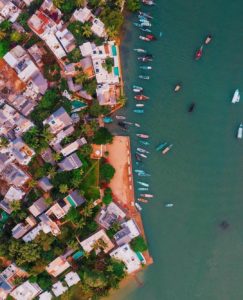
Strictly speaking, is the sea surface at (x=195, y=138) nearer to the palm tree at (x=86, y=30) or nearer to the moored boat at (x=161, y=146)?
the moored boat at (x=161, y=146)

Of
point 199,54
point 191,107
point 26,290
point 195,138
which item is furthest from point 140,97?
point 26,290

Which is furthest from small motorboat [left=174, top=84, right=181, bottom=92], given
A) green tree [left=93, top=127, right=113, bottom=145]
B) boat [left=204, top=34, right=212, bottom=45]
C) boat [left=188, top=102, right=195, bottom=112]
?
green tree [left=93, top=127, right=113, bottom=145]

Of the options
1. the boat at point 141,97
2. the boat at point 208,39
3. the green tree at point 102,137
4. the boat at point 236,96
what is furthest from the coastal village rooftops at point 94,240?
the boat at point 208,39

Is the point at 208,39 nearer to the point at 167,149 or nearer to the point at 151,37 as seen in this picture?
the point at 151,37

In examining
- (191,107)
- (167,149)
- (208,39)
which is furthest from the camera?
(167,149)

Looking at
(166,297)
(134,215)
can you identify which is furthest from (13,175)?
(166,297)

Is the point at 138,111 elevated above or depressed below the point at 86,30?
below

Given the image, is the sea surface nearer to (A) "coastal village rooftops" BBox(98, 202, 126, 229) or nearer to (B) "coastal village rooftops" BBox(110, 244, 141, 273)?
(B) "coastal village rooftops" BBox(110, 244, 141, 273)
